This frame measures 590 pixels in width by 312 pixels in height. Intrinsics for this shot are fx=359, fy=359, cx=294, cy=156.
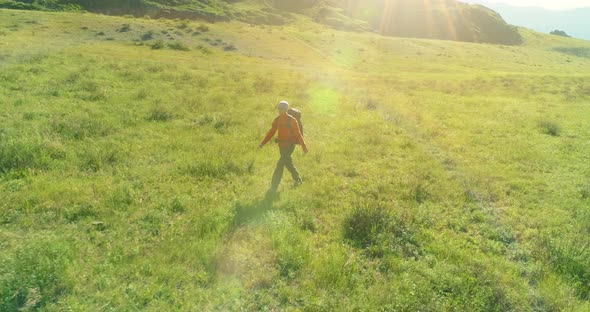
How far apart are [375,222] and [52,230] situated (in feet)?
24.8

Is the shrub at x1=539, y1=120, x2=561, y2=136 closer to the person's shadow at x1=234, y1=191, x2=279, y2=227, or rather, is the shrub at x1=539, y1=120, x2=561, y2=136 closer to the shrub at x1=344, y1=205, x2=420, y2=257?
the shrub at x1=344, y1=205, x2=420, y2=257

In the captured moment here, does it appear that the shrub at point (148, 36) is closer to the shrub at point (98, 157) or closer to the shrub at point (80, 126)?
the shrub at point (80, 126)

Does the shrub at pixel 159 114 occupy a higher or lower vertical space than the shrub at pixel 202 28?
lower

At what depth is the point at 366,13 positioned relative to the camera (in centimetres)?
15475

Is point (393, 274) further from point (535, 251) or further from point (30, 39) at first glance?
point (30, 39)

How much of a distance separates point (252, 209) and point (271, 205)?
61cm

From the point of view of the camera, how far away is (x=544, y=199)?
38.0 ft

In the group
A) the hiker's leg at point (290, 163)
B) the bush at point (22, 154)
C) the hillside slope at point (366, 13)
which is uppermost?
the hillside slope at point (366, 13)

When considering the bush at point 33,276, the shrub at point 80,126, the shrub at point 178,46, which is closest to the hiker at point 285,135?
the bush at point 33,276

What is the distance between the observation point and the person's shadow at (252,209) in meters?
9.15

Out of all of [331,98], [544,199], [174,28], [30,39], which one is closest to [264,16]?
[174,28]

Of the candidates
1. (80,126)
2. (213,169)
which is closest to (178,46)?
(80,126)

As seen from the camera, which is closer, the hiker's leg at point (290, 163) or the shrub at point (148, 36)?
the hiker's leg at point (290, 163)

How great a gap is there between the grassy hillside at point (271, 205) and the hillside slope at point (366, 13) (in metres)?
79.9
